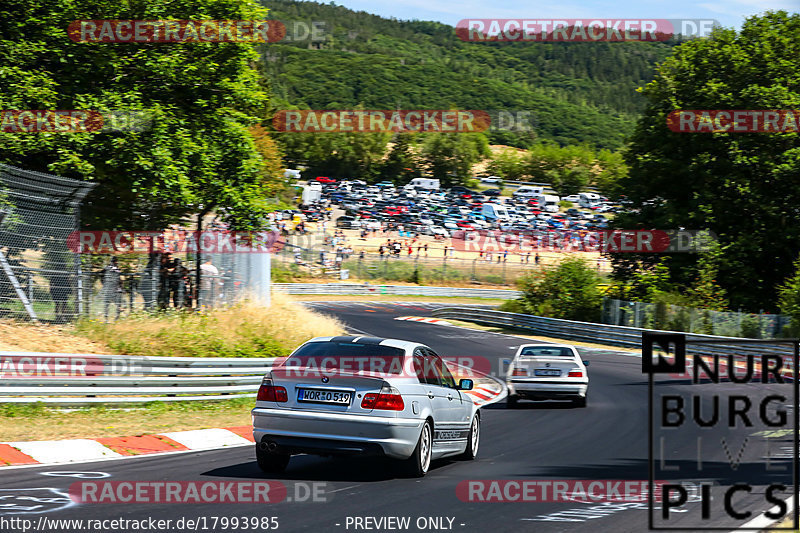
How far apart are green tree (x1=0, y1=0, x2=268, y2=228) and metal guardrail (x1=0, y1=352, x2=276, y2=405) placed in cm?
567

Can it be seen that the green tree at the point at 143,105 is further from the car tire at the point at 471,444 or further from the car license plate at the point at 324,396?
the car license plate at the point at 324,396

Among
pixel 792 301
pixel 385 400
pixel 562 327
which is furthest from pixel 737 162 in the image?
pixel 385 400

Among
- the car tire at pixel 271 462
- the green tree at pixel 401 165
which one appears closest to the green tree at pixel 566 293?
the car tire at pixel 271 462

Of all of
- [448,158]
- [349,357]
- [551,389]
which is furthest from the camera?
[448,158]

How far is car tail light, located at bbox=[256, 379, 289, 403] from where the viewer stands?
30.5ft

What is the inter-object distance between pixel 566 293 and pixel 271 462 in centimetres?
3563

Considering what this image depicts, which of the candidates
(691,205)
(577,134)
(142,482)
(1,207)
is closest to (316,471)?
(142,482)

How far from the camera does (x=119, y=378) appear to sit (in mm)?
15023

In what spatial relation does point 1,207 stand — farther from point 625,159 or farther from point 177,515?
point 625,159

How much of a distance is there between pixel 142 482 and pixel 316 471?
6.28ft

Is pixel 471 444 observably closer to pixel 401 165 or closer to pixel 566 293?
pixel 566 293

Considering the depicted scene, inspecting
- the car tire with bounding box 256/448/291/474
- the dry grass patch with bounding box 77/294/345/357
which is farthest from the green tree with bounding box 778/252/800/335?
the car tire with bounding box 256/448/291/474

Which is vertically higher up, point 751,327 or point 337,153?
point 337,153

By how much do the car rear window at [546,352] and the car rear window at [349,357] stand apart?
31.5ft
